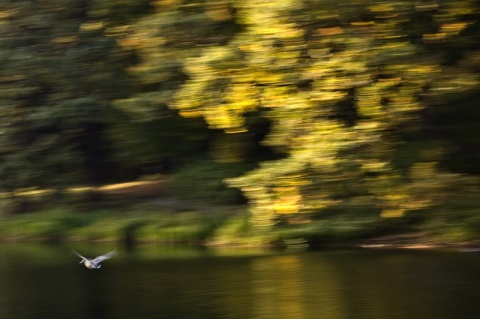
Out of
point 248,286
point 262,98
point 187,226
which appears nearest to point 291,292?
point 248,286

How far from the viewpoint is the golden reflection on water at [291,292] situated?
12.0 m

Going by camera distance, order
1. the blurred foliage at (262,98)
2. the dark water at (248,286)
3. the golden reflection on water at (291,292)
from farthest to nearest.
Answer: the blurred foliage at (262,98) → the dark water at (248,286) → the golden reflection on water at (291,292)

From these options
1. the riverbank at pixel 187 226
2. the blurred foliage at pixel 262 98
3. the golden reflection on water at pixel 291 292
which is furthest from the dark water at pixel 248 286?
the blurred foliage at pixel 262 98

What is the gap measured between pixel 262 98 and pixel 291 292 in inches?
190

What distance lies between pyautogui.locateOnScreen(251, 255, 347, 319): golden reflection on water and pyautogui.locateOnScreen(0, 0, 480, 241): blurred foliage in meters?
1.78

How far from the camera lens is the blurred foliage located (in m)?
16.3

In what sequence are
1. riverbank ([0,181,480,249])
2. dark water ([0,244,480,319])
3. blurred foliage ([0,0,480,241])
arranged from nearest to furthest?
1. dark water ([0,244,480,319])
2. blurred foliage ([0,0,480,241])
3. riverbank ([0,181,480,249])

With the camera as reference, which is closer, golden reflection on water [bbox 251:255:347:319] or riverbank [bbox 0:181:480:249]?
golden reflection on water [bbox 251:255:347:319]

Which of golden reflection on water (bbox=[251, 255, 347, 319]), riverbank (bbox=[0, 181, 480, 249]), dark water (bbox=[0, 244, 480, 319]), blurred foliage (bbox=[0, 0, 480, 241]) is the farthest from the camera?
riverbank (bbox=[0, 181, 480, 249])

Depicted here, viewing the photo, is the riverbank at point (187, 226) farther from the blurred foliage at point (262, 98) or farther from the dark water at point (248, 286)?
the dark water at point (248, 286)

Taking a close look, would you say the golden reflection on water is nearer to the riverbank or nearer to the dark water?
the dark water

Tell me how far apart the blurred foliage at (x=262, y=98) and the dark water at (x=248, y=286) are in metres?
1.58

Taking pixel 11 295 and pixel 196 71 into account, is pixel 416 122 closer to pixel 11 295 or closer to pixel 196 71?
pixel 196 71

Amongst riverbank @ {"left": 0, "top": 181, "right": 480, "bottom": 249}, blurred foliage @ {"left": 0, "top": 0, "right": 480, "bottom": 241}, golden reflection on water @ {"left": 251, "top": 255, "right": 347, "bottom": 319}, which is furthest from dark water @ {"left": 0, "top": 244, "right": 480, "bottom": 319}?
blurred foliage @ {"left": 0, "top": 0, "right": 480, "bottom": 241}
